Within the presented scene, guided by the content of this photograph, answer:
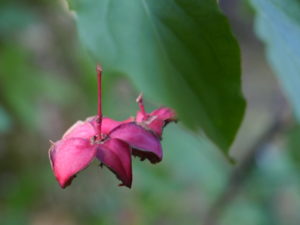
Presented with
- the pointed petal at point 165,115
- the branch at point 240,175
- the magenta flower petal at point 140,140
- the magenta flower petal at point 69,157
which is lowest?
the branch at point 240,175

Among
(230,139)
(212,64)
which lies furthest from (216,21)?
(230,139)

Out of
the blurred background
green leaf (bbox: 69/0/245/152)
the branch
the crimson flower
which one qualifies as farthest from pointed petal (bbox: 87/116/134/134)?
the branch

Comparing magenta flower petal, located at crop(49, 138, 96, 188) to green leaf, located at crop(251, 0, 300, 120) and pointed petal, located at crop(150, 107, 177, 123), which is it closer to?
pointed petal, located at crop(150, 107, 177, 123)

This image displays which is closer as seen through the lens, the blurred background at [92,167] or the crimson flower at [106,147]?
the crimson flower at [106,147]

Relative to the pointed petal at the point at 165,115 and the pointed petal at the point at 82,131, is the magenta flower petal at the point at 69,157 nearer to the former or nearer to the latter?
the pointed petal at the point at 82,131

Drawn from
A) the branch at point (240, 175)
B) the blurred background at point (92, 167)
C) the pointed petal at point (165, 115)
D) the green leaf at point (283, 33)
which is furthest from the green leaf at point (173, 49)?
the branch at point (240, 175)

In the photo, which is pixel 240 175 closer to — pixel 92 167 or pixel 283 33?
pixel 92 167

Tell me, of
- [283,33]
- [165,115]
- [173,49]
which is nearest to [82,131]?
[165,115]
